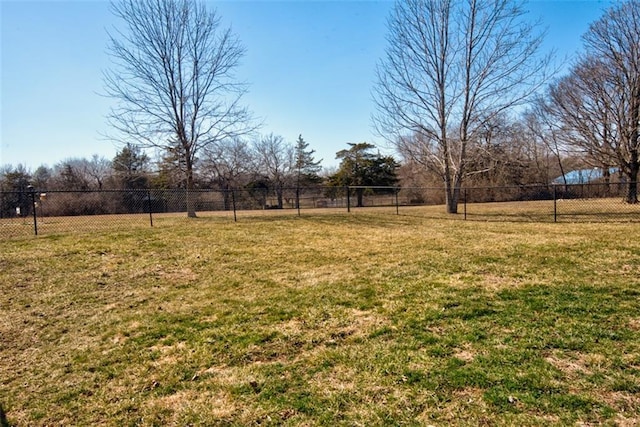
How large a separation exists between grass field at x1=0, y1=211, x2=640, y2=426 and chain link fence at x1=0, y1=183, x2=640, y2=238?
6720mm

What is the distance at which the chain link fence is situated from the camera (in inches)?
486

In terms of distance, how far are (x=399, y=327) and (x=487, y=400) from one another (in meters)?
1.18

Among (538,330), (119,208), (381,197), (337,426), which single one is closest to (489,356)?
(538,330)

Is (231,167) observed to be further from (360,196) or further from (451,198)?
(451,198)

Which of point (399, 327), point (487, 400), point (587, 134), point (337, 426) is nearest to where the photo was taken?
point (337, 426)

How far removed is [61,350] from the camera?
2994 millimetres

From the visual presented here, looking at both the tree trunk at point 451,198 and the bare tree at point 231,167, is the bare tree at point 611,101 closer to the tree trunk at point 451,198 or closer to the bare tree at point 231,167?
the tree trunk at point 451,198

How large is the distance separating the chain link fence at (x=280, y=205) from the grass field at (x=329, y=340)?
6.72 metres

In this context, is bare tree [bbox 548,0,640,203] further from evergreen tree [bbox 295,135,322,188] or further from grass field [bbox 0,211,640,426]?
evergreen tree [bbox 295,135,322,188]

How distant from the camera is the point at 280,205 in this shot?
28031 mm

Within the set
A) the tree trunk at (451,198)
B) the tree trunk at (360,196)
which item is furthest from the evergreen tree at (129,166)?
the tree trunk at (451,198)

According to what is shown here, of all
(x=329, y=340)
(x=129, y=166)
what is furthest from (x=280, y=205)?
(x=329, y=340)

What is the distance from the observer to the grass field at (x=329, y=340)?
2029 millimetres

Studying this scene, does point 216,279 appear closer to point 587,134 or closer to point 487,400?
point 487,400
